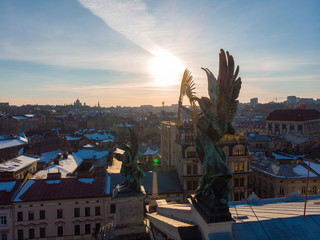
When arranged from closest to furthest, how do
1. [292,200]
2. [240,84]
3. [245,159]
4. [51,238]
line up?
[240,84] < [292,200] < [51,238] < [245,159]

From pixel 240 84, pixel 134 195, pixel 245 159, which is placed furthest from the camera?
pixel 245 159

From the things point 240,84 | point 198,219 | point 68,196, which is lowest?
point 68,196

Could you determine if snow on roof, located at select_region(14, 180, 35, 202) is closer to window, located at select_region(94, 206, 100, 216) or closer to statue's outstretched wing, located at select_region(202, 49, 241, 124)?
window, located at select_region(94, 206, 100, 216)

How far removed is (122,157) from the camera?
46.8 feet

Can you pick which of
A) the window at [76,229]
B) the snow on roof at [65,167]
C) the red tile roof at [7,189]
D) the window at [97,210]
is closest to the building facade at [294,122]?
the snow on roof at [65,167]

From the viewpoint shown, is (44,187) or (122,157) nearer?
(122,157)

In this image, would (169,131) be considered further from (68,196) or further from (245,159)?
(68,196)

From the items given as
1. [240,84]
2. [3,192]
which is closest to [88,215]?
[3,192]

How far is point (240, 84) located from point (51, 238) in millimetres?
23397

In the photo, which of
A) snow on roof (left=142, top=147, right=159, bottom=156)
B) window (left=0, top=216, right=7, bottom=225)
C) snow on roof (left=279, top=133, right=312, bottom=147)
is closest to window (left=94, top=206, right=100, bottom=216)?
window (left=0, top=216, right=7, bottom=225)

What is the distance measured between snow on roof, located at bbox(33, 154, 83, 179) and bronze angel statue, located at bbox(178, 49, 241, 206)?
2453cm

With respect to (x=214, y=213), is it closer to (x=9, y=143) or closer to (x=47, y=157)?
(x=47, y=157)

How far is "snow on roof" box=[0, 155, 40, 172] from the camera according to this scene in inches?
1309

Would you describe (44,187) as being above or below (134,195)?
below
